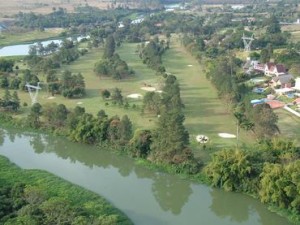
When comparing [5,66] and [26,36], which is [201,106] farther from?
[26,36]

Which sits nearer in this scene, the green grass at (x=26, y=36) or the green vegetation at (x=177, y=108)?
the green vegetation at (x=177, y=108)

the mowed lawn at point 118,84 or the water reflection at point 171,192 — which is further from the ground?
the mowed lawn at point 118,84

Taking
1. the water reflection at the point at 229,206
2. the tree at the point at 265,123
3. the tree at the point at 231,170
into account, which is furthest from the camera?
the tree at the point at 265,123

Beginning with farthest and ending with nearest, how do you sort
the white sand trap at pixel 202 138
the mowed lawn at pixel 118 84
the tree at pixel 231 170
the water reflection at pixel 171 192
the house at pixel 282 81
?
the house at pixel 282 81, the mowed lawn at pixel 118 84, the white sand trap at pixel 202 138, the water reflection at pixel 171 192, the tree at pixel 231 170

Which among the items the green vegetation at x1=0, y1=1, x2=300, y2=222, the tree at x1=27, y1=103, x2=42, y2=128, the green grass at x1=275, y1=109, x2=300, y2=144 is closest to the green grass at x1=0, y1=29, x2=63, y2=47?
the green vegetation at x1=0, y1=1, x2=300, y2=222

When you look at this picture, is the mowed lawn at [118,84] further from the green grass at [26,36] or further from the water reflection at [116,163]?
the green grass at [26,36]

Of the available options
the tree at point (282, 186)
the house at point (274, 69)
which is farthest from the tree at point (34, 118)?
the house at point (274, 69)

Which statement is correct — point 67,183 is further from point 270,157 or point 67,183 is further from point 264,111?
point 264,111
